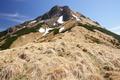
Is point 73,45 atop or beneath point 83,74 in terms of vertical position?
atop

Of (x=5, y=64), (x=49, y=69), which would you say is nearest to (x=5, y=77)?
(x=5, y=64)

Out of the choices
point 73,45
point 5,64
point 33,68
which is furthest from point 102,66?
point 5,64

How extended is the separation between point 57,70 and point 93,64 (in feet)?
22.9

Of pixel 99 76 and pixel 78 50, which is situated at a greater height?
pixel 78 50

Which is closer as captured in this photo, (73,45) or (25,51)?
(25,51)

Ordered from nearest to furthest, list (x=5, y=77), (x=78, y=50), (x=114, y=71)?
(x=5, y=77), (x=114, y=71), (x=78, y=50)

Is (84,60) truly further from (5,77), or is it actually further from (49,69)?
(5,77)

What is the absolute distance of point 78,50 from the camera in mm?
33125

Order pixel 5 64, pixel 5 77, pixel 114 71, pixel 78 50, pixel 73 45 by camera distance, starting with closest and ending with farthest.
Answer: pixel 5 77
pixel 5 64
pixel 114 71
pixel 78 50
pixel 73 45

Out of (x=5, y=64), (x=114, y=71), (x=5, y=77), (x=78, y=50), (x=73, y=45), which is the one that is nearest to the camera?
(x=5, y=77)

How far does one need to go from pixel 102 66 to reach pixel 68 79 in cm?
786

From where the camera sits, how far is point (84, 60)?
1168 inches

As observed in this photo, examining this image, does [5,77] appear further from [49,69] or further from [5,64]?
[49,69]

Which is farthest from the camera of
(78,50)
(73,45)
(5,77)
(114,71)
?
(73,45)
